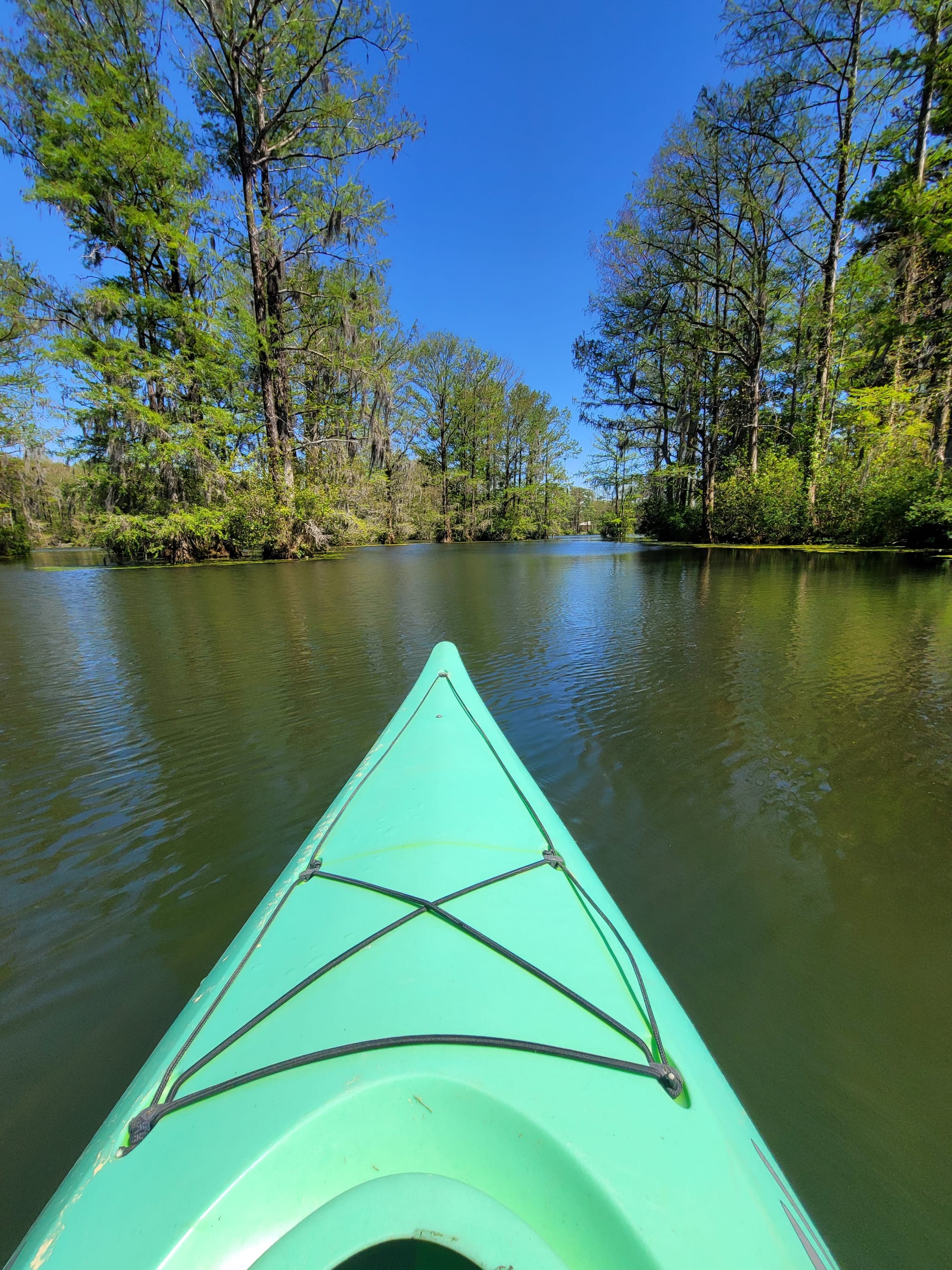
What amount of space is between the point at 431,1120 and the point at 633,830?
1.97 meters

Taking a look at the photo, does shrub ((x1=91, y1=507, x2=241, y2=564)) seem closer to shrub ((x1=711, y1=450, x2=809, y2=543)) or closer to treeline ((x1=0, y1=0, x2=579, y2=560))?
treeline ((x1=0, y1=0, x2=579, y2=560))

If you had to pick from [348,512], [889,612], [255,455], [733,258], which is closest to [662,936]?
[889,612]

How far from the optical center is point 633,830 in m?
2.63

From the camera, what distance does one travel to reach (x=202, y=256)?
53.8 feet

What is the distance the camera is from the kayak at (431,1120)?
74cm

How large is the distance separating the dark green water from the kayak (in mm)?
651

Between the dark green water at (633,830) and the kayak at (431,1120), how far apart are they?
2.14 feet

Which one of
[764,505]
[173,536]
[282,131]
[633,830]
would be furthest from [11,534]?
[764,505]

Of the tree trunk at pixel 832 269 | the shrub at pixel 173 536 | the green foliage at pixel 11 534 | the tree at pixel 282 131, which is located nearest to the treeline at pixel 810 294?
the tree trunk at pixel 832 269

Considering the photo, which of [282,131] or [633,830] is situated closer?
[633,830]

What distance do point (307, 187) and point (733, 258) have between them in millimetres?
15802

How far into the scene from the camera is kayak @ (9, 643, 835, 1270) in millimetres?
737

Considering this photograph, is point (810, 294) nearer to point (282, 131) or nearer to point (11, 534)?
point (282, 131)

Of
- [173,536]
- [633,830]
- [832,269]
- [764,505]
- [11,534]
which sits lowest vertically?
[633,830]
